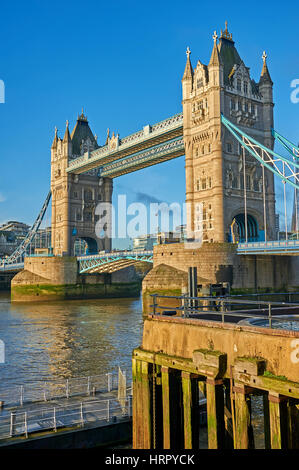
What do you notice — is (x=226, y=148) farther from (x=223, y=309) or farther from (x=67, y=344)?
(x=223, y=309)

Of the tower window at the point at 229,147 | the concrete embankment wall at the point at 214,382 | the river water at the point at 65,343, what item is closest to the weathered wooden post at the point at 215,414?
the concrete embankment wall at the point at 214,382

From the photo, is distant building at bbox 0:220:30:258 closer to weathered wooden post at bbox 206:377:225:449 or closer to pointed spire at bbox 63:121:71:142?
pointed spire at bbox 63:121:71:142

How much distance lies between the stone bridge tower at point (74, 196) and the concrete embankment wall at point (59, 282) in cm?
750


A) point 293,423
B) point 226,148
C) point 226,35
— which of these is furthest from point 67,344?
point 226,35

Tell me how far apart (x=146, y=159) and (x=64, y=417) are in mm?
50855

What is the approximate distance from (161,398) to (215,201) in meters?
36.8

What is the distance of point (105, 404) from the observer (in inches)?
496

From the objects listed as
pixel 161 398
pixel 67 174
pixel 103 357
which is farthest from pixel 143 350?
pixel 67 174

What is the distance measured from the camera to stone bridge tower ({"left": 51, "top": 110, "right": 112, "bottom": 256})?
72312mm

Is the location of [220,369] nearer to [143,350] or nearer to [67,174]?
[143,350]

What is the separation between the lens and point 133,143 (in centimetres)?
5744

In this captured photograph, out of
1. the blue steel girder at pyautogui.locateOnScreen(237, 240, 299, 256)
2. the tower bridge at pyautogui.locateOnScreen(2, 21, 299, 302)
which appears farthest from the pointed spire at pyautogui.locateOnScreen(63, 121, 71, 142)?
the blue steel girder at pyautogui.locateOnScreen(237, 240, 299, 256)

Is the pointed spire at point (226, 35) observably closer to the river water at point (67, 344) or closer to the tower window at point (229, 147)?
the tower window at point (229, 147)

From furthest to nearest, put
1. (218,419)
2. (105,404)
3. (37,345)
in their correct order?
(37,345) < (105,404) < (218,419)
